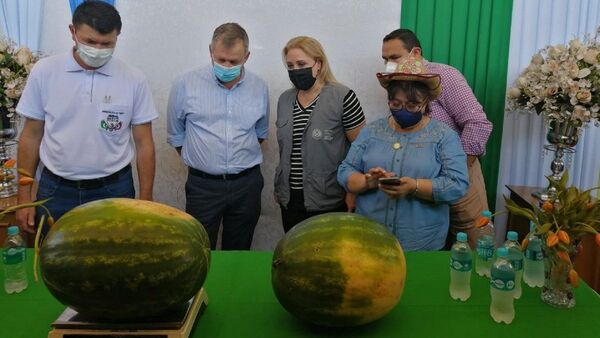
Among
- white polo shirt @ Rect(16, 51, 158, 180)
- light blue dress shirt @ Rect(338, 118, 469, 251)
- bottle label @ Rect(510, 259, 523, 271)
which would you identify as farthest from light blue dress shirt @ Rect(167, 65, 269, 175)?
bottle label @ Rect(510, 259, 523, 271)

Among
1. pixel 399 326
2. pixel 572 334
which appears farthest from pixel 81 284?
pixel 572 334

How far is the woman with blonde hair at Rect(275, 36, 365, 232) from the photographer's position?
2.88 meters

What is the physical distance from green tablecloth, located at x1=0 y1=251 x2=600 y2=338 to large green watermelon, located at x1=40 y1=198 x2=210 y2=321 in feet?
0.63

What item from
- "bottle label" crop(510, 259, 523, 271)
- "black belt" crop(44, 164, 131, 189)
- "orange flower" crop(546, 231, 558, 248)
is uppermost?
"orange flower" crop(546, 231, 558, 248)

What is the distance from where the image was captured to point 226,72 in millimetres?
2848

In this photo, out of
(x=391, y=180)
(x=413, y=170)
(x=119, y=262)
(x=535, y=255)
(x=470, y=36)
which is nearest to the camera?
(x=119, y=262)

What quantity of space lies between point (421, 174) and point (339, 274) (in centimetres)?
114

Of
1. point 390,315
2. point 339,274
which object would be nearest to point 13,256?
point 339,274

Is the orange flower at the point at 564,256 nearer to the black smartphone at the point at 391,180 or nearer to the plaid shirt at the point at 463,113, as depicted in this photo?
the black smartphone at the point at 391,180

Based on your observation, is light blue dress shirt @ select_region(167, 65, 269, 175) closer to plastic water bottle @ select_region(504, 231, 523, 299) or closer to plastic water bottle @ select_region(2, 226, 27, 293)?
plastic water bottle @ select_region(2, 226, 27, 293)

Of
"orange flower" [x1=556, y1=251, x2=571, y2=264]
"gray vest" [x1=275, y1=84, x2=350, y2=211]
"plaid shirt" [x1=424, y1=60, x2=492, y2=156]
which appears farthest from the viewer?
"gray vest" [x1=275, y1=84, x2=350, y2=211]

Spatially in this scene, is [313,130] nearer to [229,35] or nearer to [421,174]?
[229,35]

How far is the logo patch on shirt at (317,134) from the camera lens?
288cm

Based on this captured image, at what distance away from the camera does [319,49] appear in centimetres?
295
